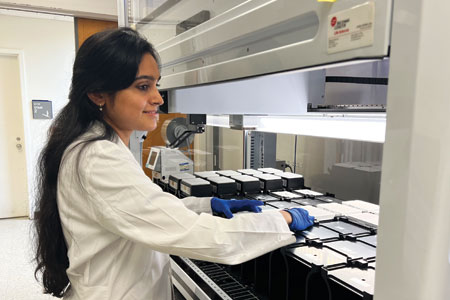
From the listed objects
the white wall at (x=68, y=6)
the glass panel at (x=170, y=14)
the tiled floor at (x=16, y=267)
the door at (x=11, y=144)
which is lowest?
the tiled floor at (x=16, y=267)

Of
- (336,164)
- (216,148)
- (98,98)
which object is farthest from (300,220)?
(216,148)

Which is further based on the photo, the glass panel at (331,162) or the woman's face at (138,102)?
the glass panel at (331,162)

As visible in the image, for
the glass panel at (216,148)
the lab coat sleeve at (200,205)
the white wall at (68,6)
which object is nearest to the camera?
the lab coat sleeve at (200,205)

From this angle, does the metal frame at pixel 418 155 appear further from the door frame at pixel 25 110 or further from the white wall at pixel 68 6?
the door frame at pixel 25 110

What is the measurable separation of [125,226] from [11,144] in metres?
4.81

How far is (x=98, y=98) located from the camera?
106cm

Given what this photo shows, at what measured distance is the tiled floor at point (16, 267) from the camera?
2.94 meters

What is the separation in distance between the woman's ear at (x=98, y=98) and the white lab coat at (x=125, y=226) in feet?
0.30

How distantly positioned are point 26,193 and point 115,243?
4609 millimetres

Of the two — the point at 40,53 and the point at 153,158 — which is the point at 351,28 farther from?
the point at 40,53

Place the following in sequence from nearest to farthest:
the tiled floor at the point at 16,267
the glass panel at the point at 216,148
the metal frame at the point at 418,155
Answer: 1. the metal frame at the point at 418,155
2. the tiled floor at the point at 16,267
3. the glass panel at the point at 216,148

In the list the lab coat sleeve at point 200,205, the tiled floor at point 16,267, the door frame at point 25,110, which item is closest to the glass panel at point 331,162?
the lab coat sleeve at point 200,205

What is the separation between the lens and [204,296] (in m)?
1.12

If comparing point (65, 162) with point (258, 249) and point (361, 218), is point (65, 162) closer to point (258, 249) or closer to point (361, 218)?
point (258, 249)
